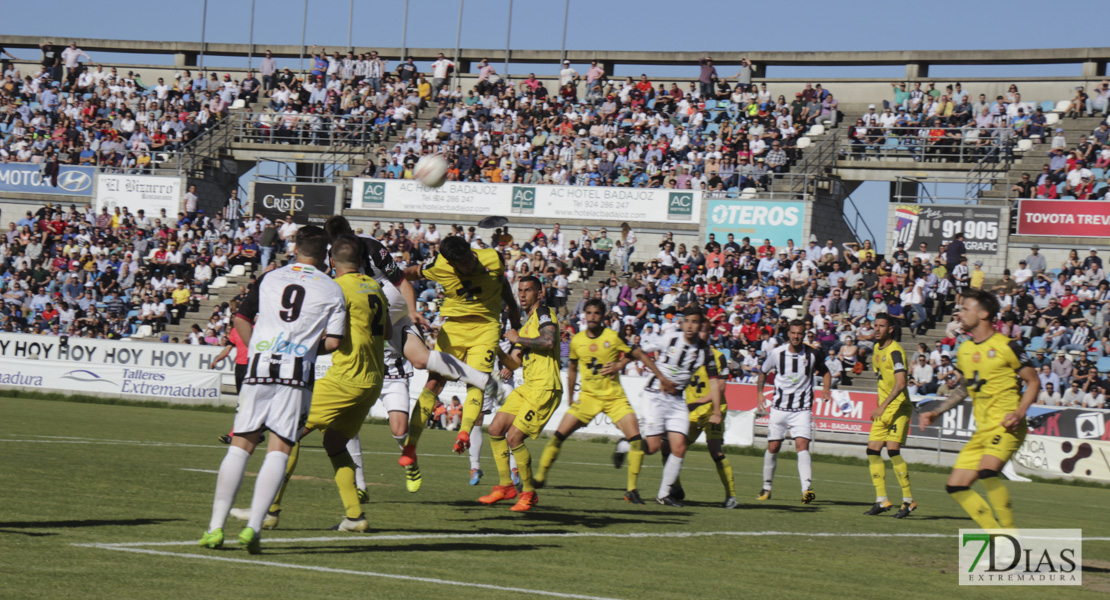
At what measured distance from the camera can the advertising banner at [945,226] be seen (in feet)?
114

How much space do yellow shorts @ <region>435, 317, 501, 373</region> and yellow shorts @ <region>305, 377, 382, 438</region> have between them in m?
3.68

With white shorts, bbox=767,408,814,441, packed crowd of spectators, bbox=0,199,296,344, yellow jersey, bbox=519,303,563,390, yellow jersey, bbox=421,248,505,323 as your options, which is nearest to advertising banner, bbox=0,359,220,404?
packed crowd of spectators, bbox=0,199,296,344

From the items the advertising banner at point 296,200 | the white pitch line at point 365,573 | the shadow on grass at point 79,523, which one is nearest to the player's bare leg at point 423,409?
the shadow on grass at point 79,523

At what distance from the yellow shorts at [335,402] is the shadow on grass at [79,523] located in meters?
1.49

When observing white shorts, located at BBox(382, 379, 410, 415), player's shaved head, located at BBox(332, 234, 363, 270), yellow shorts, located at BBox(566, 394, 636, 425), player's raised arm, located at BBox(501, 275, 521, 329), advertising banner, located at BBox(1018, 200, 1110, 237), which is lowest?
yellow shorts, located at BBox(566, 394, 636, 425)

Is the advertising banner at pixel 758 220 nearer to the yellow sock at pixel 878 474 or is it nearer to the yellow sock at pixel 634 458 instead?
the yellow sock at pixel 878 474

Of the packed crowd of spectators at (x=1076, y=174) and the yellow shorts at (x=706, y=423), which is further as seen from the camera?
the packed crowd of spectators at (x=1076, y=174)

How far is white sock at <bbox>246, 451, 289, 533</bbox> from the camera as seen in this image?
803 cm

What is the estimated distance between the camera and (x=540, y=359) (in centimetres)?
1375

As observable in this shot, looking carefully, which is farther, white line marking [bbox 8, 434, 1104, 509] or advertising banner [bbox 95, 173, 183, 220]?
advertising banner [bbox 95, 173, 183, 220]

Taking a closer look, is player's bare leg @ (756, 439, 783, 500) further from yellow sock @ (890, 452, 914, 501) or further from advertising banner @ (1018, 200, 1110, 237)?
advertising banner @ (1018, 200, 1110, 237)

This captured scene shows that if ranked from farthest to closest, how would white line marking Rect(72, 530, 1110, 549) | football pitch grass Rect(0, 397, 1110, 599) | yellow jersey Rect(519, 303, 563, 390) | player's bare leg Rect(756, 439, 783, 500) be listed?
1. player's bare leg Rect(756, 439, 783, 500)
2. yellow jersey Rect(519, 303, 563, 390)
3. white line marking Rect(72, 530, 1110, 549)
4. football pitch grass Rect(0, 397, 1110, 599)

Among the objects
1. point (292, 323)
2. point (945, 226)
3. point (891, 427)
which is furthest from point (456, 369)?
point (945, 226)

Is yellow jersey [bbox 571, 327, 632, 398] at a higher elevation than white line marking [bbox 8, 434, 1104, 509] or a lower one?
higher
